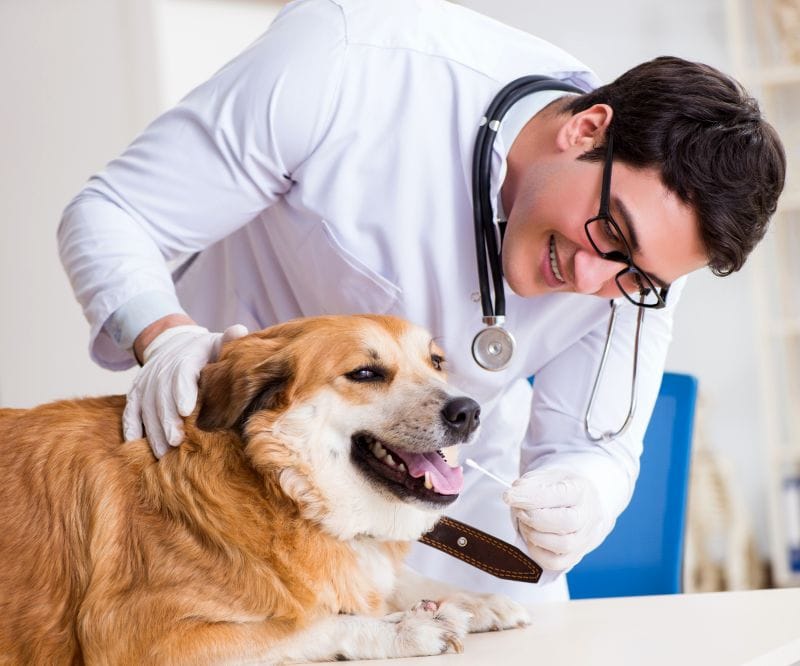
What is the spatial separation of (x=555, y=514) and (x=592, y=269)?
0.34 meters

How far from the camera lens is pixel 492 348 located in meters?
1.45

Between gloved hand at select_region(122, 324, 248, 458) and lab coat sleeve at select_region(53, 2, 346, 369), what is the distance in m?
0.13

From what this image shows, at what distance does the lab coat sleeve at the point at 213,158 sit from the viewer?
1.43 metres

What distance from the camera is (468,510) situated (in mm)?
1751

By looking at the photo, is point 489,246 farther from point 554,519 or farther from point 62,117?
point 62,117

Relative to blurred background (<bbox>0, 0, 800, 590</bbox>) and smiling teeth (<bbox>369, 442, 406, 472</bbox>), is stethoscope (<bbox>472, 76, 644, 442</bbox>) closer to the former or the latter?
smiling teeth (<bbox>369, 442, 406, 472</bbox>)

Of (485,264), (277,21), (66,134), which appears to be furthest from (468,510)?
(66,134)

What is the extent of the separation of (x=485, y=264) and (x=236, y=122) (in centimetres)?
42

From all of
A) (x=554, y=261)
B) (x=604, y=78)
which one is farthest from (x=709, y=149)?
(x=604, y=78)

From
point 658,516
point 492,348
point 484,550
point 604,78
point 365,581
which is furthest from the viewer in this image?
point 604,78

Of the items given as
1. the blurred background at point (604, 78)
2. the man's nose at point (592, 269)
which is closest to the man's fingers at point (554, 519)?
the man's nose at point (592, 269)

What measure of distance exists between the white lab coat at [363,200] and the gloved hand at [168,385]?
126 millimetres

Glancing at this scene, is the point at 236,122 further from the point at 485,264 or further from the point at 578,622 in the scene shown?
the point at 578,622

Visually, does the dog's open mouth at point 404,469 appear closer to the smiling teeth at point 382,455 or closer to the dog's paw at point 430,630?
the smiling teeth at point 382,455
